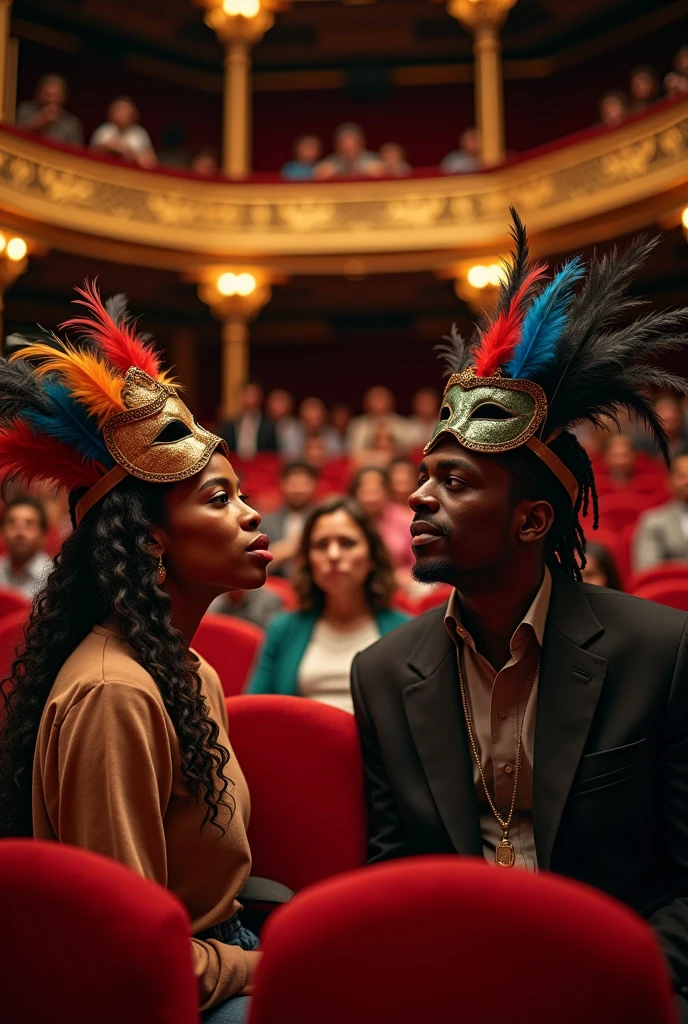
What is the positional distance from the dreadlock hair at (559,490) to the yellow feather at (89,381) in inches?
21.3

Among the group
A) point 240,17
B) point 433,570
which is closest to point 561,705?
point 433,570

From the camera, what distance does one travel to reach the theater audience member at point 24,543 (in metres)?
3.18

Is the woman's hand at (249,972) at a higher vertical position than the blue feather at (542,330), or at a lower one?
lower

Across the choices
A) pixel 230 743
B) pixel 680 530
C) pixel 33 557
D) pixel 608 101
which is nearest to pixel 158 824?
pixel 230 743

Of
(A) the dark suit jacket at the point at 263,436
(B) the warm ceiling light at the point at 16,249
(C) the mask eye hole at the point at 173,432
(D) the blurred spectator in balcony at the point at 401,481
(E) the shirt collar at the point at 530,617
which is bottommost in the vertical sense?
(E) the shirt collar at the point at 530,617

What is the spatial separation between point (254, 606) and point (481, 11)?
7.88 meters

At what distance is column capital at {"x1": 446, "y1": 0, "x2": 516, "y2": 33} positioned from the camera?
889cm

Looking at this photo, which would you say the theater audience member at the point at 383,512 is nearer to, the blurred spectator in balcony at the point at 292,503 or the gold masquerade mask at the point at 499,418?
the blurred spectator in balcony at the point at 292,503

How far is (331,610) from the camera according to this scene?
258cm

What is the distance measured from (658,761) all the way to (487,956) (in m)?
0.65

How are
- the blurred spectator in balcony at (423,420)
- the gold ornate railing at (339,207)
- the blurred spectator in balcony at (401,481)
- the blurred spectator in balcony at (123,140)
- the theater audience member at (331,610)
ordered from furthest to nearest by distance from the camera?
the blurred spectator in balcony at (123,140) < the gold ornate railing at (339,207) < the blurred spectator in balcony at (423,420) < the blurred spectator in balcony at (401,481) < the theater audience member at (331,610)

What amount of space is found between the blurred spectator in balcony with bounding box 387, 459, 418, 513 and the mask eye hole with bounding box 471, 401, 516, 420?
285 cm

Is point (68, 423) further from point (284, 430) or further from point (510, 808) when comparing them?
point (284, 430)

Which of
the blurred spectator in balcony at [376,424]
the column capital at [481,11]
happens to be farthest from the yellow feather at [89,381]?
Result: the column capital at [481,11]
